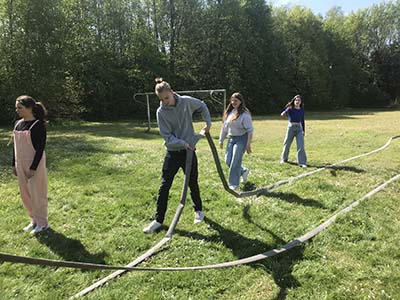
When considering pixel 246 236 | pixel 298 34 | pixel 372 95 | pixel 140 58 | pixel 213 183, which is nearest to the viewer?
pixel 246 236

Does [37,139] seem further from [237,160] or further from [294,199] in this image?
[294,199]

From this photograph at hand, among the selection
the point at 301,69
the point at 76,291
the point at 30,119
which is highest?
the point at 301,69

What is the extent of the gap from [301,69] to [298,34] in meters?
5.18

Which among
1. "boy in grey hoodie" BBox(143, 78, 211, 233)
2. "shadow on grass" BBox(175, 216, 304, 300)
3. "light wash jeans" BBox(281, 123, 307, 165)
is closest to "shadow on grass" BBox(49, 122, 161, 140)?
"light wash jeans" BBox(281, 123, 307, 165)

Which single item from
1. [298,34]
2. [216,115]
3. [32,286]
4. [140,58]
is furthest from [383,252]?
[298,34]

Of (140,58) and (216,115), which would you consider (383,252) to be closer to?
(216,115)

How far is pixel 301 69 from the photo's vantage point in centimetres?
4619

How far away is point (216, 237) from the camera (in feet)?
17.8

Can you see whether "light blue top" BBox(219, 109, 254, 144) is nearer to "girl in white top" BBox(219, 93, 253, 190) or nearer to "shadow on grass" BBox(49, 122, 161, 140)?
"girl in white top" BBox(219, 93, 253, 190)

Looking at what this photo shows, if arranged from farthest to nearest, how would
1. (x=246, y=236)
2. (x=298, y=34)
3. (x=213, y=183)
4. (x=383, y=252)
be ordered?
(x=298, y=34) → (x=213, y=183) → (x=246, y=236) → (x=383, y=252)

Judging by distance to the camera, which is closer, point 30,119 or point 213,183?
point 30,119

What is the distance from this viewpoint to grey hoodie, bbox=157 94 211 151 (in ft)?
17.6

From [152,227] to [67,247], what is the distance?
1.26 metres

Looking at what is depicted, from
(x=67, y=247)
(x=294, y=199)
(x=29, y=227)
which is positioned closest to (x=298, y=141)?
(x=294, y=199)
